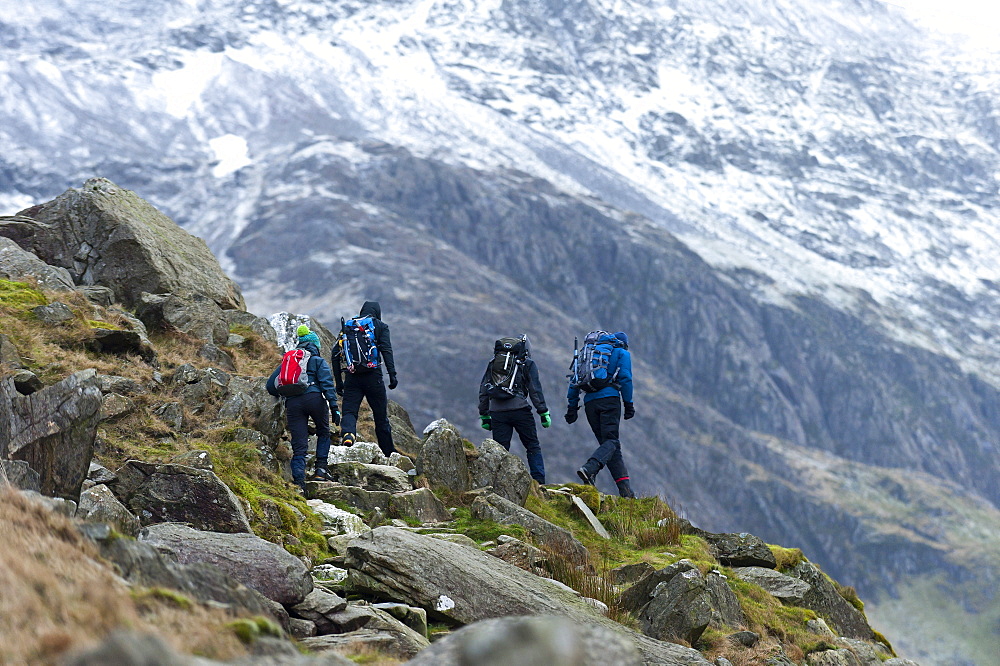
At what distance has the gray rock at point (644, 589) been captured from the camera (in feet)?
34.9

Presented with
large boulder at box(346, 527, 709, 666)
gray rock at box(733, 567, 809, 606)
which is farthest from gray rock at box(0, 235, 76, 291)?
gray rock at box(733, 567, 809, 606)

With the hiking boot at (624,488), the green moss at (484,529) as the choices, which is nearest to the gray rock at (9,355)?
the green moss at (484,529)

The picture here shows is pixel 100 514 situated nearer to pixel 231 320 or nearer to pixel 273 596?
pixel 273 596

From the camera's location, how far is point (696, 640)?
10430mm

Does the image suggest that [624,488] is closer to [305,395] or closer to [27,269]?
[305,395]

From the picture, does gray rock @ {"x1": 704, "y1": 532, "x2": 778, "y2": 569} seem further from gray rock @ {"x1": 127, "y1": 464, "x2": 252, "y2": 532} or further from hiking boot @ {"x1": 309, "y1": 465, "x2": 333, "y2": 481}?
gray rock @ {"x1": 127, "y1": 464, "x2": 252, "y2": 532}

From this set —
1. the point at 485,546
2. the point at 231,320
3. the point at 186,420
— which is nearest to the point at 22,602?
the point at 485,546

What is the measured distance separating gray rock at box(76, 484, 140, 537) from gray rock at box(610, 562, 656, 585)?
603cm

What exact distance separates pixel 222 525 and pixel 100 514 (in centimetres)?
132

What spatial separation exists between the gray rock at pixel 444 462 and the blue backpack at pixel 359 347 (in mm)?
2658

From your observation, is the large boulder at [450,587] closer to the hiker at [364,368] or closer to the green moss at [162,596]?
the green moss at [162,596]

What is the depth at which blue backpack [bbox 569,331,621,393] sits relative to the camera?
17328 mm

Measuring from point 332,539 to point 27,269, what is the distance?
469 inches

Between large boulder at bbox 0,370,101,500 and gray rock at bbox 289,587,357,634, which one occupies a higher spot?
gray rock at bbox 289,587,357,634
